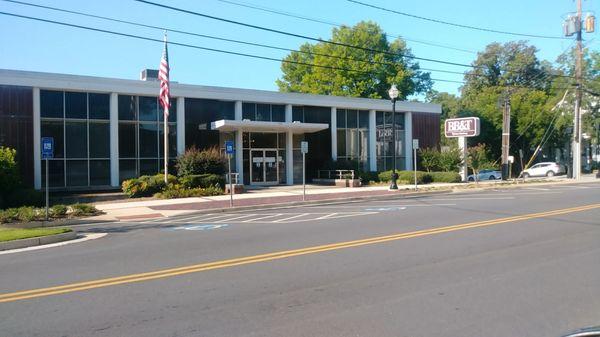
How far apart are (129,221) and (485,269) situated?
12081 millimetres

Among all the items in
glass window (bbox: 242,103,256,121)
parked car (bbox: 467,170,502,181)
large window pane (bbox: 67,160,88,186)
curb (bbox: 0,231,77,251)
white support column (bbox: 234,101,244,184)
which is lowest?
curb (bbox: 0,231,77,251)

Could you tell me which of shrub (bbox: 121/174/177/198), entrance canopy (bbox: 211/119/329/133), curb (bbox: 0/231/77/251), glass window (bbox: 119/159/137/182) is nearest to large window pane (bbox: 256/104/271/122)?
entrance canopy (bbox: 211/119/329/133)

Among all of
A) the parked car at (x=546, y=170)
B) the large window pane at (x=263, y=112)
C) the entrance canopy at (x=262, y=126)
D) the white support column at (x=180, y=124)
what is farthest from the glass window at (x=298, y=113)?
the parked car at (x=546, y=170)

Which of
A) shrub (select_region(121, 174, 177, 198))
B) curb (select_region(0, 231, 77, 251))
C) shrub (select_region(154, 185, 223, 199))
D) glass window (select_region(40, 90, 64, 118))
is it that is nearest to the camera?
curb (select_region(0, 231, 77, 251))

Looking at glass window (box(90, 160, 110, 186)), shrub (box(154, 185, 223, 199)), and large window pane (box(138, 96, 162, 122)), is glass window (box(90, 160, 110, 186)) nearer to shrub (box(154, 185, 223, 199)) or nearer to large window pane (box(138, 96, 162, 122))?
large window pane (box(138, 96, 162, 122))

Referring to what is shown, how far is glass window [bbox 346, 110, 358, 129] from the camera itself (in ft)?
114

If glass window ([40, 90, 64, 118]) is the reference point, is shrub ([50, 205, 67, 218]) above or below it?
below

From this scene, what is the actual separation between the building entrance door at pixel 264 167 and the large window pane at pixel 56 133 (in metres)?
10.8

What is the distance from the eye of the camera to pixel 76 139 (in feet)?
83.6

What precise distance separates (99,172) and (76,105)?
362 cm

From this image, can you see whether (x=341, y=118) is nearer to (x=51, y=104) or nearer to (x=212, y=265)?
(x=51, y=104)

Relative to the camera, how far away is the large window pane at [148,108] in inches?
1070

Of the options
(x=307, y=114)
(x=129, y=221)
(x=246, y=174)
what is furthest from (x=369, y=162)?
(x=129, y=221)

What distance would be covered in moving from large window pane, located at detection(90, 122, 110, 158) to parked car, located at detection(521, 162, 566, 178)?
36.7 metres
